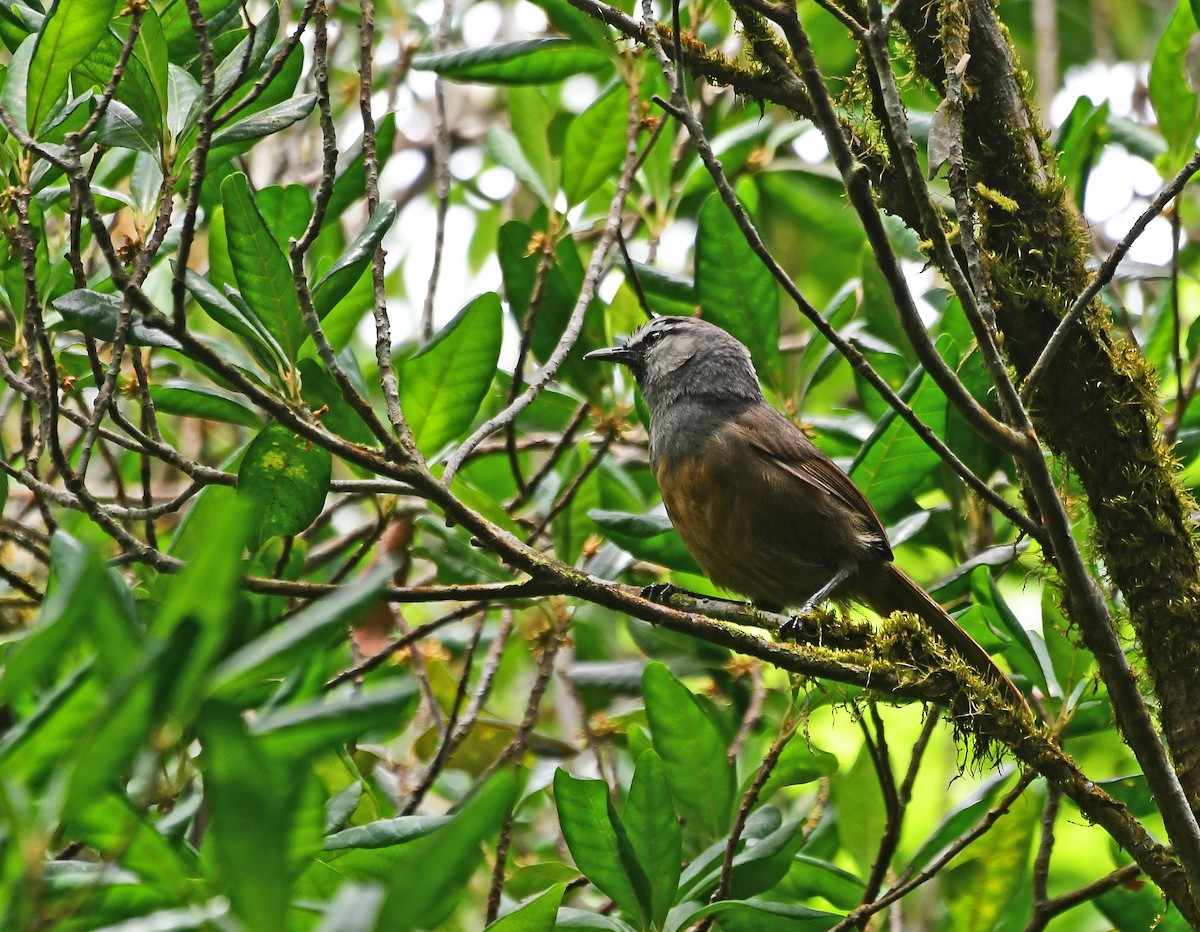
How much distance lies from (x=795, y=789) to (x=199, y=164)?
3808 mm

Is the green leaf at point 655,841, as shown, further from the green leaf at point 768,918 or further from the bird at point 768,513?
the bird at point 768,513

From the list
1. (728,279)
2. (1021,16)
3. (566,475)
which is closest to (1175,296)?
(728,279)

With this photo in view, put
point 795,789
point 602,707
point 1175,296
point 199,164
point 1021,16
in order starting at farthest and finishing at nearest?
point 1021,16
point 795,789
point 602,707
point 1175,296
point 199,164

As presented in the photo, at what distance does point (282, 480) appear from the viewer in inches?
106

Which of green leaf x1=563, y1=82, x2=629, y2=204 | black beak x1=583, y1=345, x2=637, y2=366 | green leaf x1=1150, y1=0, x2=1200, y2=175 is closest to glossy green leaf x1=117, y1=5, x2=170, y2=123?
green leaf x1=563, y1=82, x2=629, y2=204

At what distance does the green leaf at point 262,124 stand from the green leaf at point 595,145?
1.31 metres

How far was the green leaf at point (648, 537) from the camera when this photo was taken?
3480mm

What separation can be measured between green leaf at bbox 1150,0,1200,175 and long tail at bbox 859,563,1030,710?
152cm

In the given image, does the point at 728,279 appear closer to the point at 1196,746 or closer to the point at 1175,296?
the point at 1175,296

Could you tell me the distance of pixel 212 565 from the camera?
1.13 metres

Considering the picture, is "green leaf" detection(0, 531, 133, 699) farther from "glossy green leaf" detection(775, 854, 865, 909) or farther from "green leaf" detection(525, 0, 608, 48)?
"green leaf" detection(525, 0, 608, 48)

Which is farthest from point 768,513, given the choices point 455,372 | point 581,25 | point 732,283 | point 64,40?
point 64,40

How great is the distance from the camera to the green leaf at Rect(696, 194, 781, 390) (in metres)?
3.66

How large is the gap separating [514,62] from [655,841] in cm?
238
